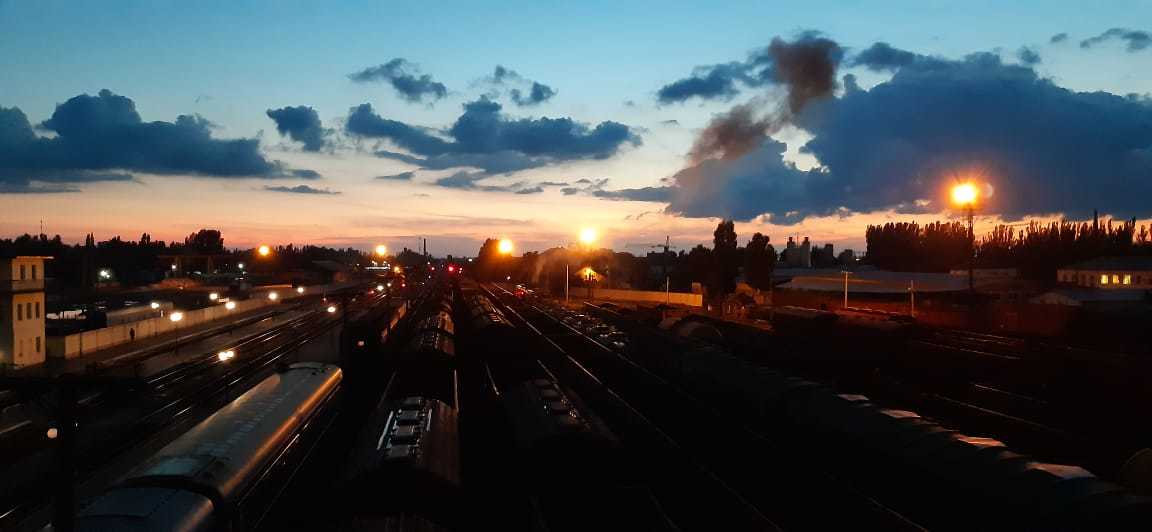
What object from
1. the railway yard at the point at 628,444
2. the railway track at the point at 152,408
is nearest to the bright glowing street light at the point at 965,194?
the railway yard at the point at 628,444

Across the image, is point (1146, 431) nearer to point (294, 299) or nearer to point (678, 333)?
point (678, 333)

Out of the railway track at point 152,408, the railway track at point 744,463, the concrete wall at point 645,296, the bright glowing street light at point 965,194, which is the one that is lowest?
the railway track at point 152,408

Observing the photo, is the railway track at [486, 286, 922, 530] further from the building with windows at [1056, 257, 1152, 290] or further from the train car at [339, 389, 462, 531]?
the building with windows at [1056, 257, 1152, 290]

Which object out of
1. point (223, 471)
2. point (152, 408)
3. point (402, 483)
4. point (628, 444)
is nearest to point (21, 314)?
point (152, 408)

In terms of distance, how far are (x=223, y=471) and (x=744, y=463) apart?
46.0ft

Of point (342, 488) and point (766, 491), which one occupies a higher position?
point (342, 488)

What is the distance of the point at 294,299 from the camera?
110m

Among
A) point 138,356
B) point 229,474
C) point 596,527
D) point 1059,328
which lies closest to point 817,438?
point 596,527

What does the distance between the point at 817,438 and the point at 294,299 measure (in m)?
101

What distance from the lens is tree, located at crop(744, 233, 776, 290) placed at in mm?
90688

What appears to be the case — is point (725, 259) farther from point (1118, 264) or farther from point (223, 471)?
point (223, 471)

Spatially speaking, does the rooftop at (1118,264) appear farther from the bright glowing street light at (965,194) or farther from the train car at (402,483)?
the train car at (402,483)

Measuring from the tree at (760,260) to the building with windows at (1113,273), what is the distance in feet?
118

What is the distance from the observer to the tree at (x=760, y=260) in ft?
298
